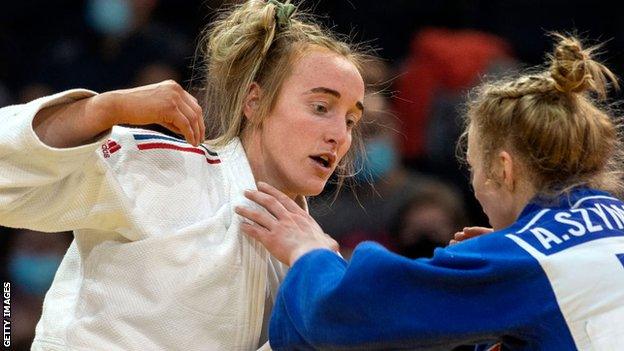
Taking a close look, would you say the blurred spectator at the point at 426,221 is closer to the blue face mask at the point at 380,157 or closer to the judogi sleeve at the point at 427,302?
the blue face mask at the point at 380,157

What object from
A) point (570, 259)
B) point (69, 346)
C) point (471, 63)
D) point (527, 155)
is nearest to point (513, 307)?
point (570, 259)

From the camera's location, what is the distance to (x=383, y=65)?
5680 millimetres

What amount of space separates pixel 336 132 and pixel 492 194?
540 millimetres

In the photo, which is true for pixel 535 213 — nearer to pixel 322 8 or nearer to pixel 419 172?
pixel 419 172

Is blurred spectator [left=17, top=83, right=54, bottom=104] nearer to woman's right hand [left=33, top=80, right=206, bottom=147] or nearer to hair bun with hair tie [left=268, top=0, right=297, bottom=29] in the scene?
hair bun with hair tie [left=268, top=0, right=297, bottom=29]

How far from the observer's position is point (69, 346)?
2.67 m

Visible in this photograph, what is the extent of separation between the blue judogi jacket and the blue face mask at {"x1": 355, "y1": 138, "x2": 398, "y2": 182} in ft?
9.45

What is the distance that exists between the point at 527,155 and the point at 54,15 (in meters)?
4.00

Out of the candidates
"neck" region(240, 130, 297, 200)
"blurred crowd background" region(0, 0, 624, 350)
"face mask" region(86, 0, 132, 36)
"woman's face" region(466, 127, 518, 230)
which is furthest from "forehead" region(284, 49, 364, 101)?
"face mask" region(86, 0, 132, 36)

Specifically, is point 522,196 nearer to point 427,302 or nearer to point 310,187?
point 427,302

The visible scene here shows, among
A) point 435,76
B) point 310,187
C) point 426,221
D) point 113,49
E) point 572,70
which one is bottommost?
point 426,221

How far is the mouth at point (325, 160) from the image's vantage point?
303 cm

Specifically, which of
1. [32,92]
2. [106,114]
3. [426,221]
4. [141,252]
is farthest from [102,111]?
[32,92]

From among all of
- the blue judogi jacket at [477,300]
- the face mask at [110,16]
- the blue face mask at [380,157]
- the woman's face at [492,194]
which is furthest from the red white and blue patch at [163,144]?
the face mask at [110,16]
